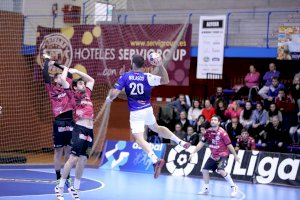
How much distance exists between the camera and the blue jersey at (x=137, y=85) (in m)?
11.4

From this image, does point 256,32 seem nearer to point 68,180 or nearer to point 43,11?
point 43,11

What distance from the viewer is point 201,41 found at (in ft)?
70.2

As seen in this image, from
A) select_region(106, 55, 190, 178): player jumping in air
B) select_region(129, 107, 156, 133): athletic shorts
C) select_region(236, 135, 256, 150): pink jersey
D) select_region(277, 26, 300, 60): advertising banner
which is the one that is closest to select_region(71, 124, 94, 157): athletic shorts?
select_region(106, 55, 190, 178): player jumping in air

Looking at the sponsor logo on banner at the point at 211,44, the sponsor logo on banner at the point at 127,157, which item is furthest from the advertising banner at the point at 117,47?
the sponsor logo on banner at the point at 127,157

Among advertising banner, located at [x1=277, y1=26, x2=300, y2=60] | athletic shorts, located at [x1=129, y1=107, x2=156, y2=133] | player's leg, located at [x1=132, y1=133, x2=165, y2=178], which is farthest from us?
advertising banner, located at [x1=277, y1=26, x2=300, y2=60]

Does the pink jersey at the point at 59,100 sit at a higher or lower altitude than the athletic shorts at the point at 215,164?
higher

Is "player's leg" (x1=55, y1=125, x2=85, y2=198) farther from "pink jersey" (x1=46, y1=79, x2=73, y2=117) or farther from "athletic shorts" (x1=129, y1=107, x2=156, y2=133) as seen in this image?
"pink jersey" (x1=46, y1=79, x2=73, y2=117)

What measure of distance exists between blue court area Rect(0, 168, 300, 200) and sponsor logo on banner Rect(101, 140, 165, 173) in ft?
2.25

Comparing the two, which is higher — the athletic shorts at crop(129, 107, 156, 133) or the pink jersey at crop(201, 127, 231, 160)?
the athletic shorts at crop(129, 107, 156, 133)

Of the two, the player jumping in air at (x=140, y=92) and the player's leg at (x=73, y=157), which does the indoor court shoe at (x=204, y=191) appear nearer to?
the player jumping in air at (x=140, y=92)

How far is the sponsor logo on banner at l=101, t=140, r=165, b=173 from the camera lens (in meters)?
20.0

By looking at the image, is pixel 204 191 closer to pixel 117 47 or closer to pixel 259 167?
pixel 259 167

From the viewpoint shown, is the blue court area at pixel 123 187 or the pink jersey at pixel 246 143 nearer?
the blue court area at pixel 123 187

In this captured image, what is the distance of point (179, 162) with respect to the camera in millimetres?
19500
